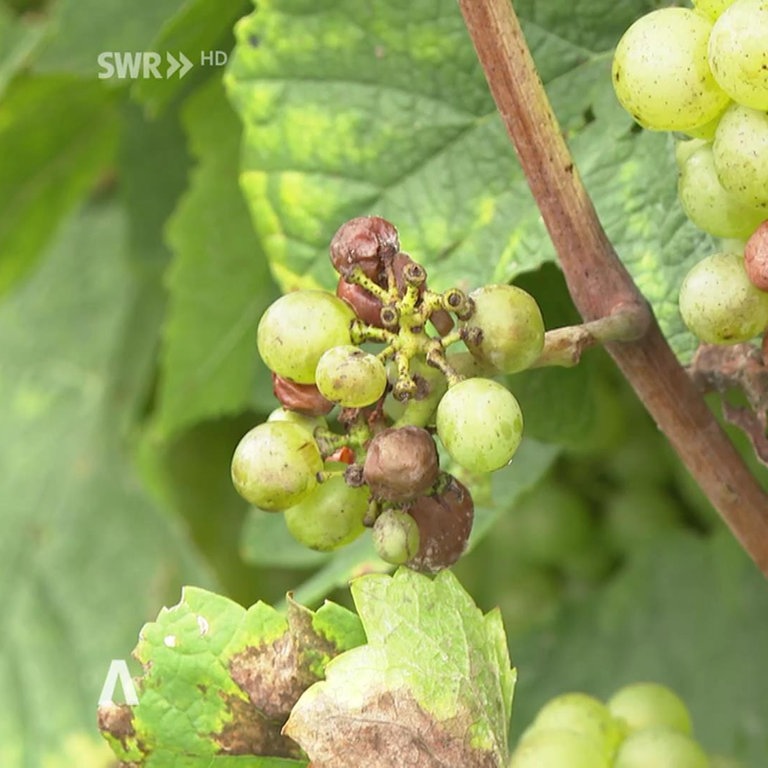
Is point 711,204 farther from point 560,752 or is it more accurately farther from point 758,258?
point 560,752

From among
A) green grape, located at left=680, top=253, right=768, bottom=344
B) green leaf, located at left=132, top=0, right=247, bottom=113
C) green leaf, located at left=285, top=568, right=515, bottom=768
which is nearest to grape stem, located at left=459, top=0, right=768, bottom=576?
green grape, located at left=680, top=253, right=768, bottom=344

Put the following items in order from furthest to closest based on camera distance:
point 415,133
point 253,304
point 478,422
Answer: point 253,304
point 415,133
point 478,422

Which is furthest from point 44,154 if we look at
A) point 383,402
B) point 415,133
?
point 383,402

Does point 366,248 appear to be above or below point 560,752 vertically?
above

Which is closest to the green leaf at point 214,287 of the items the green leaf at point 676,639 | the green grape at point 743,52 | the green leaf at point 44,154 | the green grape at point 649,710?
the green leaf at point 44,154

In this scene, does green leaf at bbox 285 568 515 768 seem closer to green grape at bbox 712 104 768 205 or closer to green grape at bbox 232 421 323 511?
green grape at bbox 232 421 323 511

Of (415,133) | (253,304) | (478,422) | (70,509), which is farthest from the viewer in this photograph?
(70,509)

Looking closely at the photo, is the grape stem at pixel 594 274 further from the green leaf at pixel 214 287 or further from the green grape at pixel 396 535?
the green leaf at pixel 214 287

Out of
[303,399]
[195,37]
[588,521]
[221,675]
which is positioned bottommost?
[588,521]

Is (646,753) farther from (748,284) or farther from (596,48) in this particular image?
(596,48)
